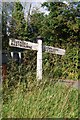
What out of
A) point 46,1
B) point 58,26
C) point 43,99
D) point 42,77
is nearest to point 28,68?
point 42,77

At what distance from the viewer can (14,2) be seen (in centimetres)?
1053

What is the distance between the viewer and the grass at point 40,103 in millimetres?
3557

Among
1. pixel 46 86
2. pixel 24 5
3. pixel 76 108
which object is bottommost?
pixel 76 108

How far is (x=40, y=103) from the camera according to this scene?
3736 millimetres

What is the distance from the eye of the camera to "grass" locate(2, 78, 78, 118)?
3.56 m

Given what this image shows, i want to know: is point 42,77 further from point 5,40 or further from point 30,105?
point 5,40

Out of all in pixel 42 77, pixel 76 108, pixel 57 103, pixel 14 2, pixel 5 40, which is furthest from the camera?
pixel 14 2

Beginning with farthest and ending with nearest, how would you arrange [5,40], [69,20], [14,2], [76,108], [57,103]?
[14,2] < [69,20] < [5,40] < [76,108] < [57,103]

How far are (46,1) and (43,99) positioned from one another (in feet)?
23.5

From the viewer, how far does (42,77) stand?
433cm

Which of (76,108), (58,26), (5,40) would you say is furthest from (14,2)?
(76,108)

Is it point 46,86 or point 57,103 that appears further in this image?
point 46,86

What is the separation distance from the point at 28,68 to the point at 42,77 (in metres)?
0.27

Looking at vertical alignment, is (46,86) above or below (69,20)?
below
